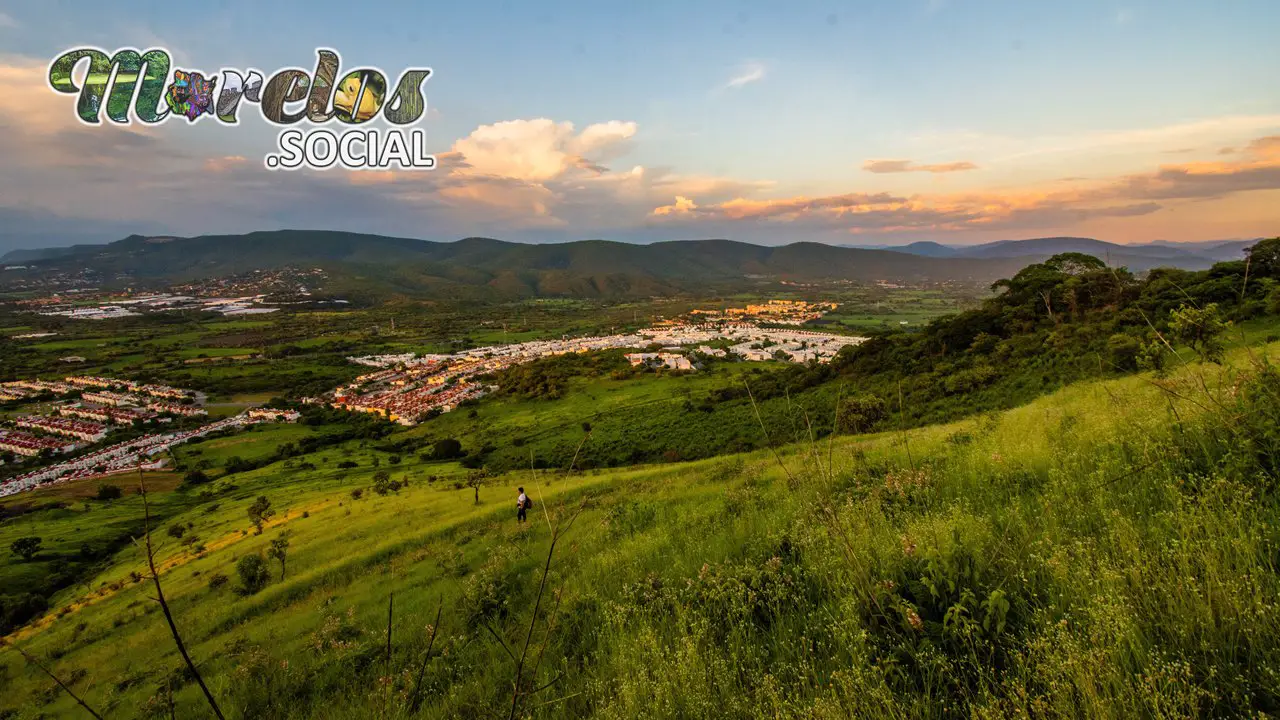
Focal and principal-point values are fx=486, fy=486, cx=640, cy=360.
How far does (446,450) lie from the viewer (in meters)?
52.6

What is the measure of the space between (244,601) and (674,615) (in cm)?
1695

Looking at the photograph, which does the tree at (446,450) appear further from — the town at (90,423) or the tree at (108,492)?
the town at (90,423)

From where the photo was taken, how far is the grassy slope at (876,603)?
2816 millimetres

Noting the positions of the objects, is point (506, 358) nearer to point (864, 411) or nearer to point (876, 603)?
point (864, 411)

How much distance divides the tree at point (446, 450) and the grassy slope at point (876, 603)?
4064 centimetres

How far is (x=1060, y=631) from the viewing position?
9.35 ft

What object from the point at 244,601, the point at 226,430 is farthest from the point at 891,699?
the point at 226,430

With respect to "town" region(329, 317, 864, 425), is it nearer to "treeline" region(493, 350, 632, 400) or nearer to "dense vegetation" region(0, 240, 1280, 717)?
"treeline" region(493, 350, 632, 400)

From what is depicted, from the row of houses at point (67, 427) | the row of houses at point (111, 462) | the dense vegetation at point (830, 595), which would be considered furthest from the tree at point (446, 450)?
the row of houses at point (67, 427)

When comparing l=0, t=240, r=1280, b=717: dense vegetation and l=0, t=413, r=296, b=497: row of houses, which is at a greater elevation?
l=0, t=240, r=1280, b=717: dense vegetation

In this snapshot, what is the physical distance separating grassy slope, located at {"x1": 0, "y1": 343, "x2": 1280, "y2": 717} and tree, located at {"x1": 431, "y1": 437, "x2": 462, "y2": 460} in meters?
40.6

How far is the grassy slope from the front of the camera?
111 inches

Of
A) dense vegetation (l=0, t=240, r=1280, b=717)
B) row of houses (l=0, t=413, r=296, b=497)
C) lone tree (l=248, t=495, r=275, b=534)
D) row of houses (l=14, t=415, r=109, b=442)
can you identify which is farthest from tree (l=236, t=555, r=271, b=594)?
row of houses (l=14, t=415, r=109, b=442)

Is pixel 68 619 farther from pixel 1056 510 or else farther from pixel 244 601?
pixel 1056 510
